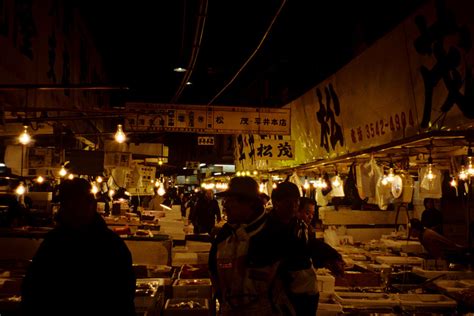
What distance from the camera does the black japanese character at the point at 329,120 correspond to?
12.0 m

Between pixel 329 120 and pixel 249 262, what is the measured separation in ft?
29.0

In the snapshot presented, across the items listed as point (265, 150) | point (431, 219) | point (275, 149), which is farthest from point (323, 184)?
point (431, 219)

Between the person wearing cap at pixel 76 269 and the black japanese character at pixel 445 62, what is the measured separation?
16.7ft

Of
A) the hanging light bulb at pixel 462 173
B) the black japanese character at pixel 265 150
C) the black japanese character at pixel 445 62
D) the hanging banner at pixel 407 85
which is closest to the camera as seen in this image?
the black japanese character at pixel 445 62

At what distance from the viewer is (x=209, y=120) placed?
13414mm

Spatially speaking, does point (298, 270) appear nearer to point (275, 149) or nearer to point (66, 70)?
point (66, 70)

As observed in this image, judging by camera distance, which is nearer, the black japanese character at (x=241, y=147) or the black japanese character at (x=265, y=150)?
the black japanese character at (x=265, y=150)

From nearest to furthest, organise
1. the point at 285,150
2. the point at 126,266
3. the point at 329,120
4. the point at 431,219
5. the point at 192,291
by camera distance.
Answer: the point at 126,266 < the point at 192,291 < the point at 329,120 < the point at 285,150 < the point at 431,219

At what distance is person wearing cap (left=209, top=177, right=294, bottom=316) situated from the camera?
425 centimetres

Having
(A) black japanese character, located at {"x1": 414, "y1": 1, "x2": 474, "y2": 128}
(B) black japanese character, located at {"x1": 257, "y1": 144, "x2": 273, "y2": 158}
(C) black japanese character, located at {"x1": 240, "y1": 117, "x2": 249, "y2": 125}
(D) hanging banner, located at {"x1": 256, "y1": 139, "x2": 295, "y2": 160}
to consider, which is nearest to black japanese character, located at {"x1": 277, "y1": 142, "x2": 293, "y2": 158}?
(D) hanging banner, located at {"x1": 256, "y1": 139, "x2": 295, "y2": 160}

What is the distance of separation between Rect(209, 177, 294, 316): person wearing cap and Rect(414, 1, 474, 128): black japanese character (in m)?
3.76

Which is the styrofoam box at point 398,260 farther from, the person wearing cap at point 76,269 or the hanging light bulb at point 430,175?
the person wearing cap at point 76,269

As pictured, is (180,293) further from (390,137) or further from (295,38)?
(295,38)

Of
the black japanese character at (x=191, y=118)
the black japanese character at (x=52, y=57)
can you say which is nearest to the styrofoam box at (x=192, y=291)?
the black japanese character at (x=52, y=57)
